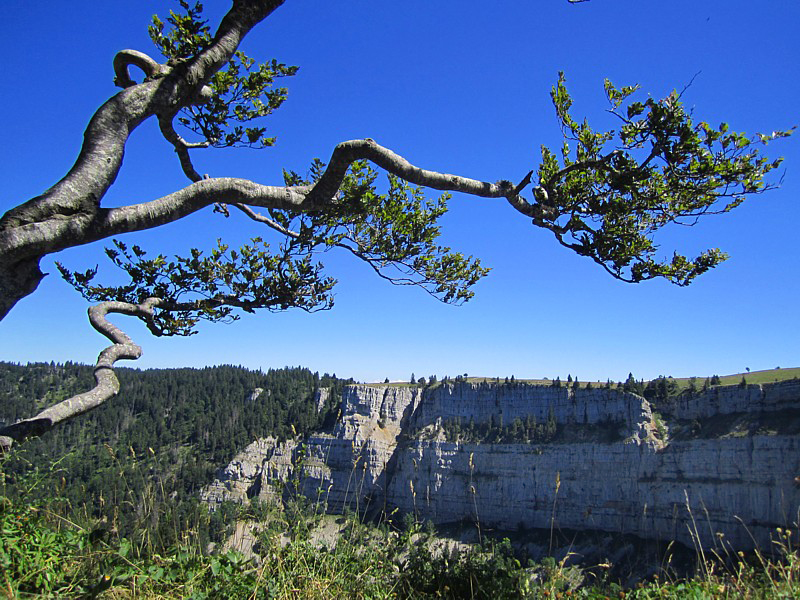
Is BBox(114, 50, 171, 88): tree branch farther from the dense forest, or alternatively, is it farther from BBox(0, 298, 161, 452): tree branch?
the dense forest

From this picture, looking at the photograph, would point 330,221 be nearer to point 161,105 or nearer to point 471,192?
point 471,192

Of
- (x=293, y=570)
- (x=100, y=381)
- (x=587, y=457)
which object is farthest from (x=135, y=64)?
(x=587, y=457)

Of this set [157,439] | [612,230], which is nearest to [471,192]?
[612,230]

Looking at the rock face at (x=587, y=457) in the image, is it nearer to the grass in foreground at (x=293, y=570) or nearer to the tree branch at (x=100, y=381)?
the tree branch at (x=100, y=381)

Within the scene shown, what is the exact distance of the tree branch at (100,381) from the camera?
4.98 m

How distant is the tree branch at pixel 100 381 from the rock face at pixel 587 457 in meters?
39.8

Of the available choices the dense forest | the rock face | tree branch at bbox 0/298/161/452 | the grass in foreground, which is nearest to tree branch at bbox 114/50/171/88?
tree branch at bbox 0/298/161/452

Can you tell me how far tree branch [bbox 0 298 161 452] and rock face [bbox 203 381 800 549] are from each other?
39769 millimetres

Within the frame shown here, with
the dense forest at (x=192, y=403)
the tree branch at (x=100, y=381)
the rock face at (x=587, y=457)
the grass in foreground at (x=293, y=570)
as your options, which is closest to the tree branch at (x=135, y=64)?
the tree branch at (x=100, y=381)

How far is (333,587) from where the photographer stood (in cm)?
409

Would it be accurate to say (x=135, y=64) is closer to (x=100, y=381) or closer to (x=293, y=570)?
(x=100, y=381)

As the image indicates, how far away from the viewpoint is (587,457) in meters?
81.1

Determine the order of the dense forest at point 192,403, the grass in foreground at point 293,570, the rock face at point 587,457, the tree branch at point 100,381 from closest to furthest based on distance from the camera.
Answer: the grass in foreground at point 293,570 → the tree branch at point 100,381 → the rock face at point 587,457 → the dense forest at point 192,403

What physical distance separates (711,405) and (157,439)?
325 ft
